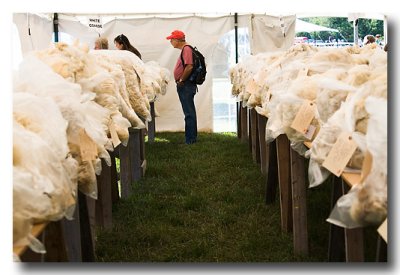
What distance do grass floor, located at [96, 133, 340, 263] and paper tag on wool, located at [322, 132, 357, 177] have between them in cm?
131

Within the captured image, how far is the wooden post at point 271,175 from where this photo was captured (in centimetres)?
433

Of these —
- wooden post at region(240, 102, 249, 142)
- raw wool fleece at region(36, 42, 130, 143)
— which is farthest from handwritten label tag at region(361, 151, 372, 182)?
wooden post at region(240, 102, 249, 142)

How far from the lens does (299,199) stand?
11.6 ft

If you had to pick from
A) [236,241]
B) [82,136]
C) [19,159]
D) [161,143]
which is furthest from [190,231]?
[161,143]

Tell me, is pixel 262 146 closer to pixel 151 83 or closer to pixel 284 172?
pixel 151 83

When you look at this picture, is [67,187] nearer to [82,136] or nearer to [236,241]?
[82,136]

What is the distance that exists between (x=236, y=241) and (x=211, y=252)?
0.89ft

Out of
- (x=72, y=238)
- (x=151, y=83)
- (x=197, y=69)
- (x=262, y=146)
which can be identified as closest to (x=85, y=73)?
(x=72, y=238)

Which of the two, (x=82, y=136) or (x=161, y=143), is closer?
(x=82, y=136)

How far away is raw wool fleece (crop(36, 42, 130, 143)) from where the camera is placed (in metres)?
3.01

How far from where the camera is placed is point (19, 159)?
1.79 metres

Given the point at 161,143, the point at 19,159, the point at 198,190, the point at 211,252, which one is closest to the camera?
the point at 19,159

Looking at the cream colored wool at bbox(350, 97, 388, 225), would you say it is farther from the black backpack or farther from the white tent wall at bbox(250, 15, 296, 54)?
the white tent wall at bbox(250, 15, 296, 54)

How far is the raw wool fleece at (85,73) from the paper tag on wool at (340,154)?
129 centimetres
